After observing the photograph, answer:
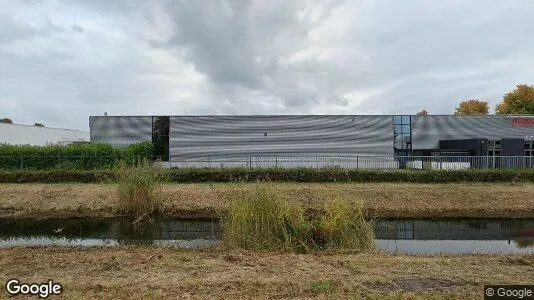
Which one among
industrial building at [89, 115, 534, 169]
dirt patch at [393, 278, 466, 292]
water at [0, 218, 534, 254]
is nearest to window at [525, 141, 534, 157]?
industrial building at [89, 115, 534, 169]

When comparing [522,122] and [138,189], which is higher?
[522,122]

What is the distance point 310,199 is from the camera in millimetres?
19344

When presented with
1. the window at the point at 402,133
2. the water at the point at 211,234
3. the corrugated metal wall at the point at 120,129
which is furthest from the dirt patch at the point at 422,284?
the corrugated metal wall at the point at 120,129

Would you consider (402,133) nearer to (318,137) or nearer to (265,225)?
(318,137)

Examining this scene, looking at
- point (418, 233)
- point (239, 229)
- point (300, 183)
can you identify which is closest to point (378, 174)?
point (300, 183)

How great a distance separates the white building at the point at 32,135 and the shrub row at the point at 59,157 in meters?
9.30

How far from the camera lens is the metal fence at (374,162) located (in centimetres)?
2769

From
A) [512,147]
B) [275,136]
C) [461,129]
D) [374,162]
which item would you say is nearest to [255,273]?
[374,162]

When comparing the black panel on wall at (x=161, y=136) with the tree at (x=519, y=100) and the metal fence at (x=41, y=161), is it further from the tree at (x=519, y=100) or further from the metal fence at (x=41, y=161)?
the tree at (x=519, y=100)

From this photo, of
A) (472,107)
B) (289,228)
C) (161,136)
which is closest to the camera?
(289,228)

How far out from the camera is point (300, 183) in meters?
22.8

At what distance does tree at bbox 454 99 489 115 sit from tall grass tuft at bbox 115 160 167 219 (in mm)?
72827

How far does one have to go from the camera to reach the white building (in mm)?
40250

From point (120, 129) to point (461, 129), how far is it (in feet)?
95.0
